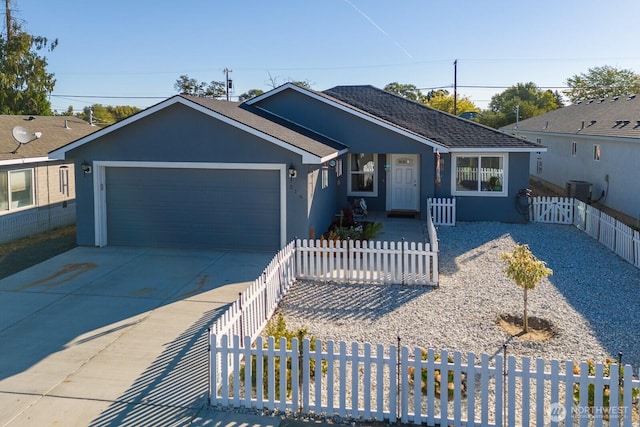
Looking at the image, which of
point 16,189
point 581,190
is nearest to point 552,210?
point 581,190

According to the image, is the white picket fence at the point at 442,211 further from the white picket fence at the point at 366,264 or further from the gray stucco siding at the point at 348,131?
the white picket fence at the point at 366,264

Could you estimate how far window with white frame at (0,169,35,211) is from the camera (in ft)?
52.0

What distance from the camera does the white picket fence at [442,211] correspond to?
17.3 m

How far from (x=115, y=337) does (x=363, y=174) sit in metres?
12.9

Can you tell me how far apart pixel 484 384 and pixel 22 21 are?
134 ft

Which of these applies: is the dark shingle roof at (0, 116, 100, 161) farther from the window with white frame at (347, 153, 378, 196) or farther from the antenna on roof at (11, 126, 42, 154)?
the window with white frame at (347, 153, 378, 196)

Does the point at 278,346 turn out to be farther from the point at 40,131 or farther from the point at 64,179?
the point at 40,131

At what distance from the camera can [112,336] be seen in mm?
7984

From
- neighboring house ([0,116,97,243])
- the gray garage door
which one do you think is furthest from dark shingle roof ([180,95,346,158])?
neighboring house ([0,116,97,243])

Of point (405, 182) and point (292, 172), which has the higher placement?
point (292, 172)

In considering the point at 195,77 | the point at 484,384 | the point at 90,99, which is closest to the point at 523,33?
the point at 484,384

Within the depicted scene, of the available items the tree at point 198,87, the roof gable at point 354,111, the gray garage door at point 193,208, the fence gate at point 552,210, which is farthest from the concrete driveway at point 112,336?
the tree at point 198,87

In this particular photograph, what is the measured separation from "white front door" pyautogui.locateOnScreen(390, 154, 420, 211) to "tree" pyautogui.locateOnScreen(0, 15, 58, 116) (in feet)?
96.8

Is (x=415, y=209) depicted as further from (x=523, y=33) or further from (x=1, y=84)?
(x=1, y=84)
